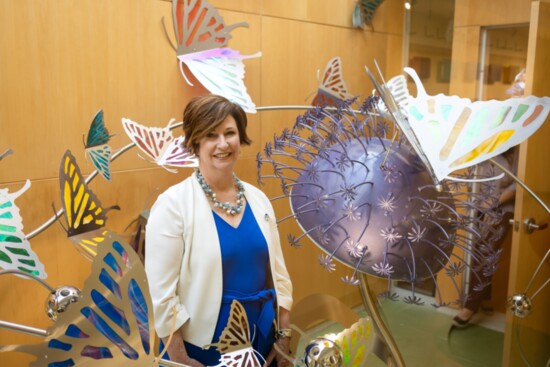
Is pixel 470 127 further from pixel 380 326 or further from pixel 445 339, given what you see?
pixel 445 339

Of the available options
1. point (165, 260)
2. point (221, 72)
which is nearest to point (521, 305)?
point (165, 260)

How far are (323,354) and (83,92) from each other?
1760 millimetres

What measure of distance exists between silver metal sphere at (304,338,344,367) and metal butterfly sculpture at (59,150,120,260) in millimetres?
904

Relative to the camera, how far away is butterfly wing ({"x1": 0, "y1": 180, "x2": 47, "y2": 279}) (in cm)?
147

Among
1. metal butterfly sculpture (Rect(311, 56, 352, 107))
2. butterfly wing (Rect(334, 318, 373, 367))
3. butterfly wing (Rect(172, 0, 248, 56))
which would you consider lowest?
butterfly wing (Rect(334, 318, 373, 367))

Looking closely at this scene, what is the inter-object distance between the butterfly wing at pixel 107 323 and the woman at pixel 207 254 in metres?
0.77

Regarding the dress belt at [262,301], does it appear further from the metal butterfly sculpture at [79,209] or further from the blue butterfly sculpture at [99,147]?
the blue butterfly sculpture at [99,147]

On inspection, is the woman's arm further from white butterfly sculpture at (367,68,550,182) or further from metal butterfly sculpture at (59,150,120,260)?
white butterfly sculpture at (367,68,550,182)

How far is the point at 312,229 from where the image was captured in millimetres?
949

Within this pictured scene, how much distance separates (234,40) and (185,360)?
181 cm

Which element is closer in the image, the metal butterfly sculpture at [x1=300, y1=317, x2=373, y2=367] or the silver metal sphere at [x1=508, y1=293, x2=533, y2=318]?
the metal butterfly sculpture at [x1=300, y1=317, x2=373, y2=367]

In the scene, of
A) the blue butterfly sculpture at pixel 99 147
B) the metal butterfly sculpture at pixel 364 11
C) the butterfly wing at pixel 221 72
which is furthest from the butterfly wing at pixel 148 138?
the metal butterfly sculpture at pixel 364 11

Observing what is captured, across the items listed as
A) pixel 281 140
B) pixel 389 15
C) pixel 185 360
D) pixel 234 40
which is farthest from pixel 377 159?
pixel 389 15

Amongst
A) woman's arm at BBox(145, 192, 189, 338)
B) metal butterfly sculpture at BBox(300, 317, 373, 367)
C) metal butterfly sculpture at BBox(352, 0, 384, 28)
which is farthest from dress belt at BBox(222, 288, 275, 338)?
metal butterfly sculpture at BBox(352, 0, 384, 28)
